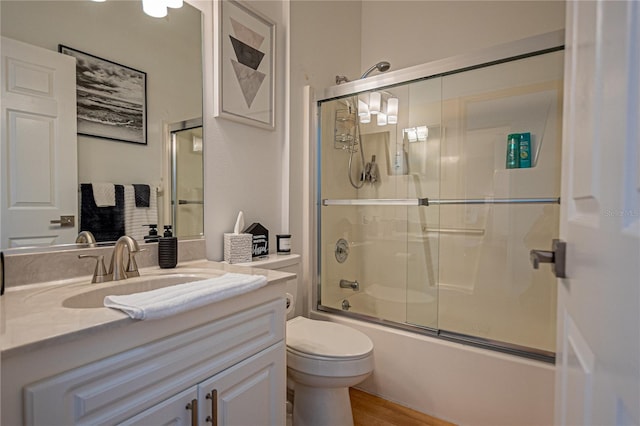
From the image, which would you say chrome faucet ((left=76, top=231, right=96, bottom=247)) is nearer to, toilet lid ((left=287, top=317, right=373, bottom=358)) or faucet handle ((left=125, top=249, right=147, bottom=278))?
faucet handle ((left=125, top=249, right=147, bottom=278))

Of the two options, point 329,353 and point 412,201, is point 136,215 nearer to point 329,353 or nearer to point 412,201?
point 329,353

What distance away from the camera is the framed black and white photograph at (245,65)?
1613 millimetres

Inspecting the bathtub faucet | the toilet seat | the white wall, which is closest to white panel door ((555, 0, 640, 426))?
the toilet seat

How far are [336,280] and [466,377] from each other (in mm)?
970

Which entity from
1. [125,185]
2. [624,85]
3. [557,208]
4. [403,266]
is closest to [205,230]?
[125,185]

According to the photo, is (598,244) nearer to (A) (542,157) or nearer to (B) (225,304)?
(B) (225,304)

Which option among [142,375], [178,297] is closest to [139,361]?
[142,375]

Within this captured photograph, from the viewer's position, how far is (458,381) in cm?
162

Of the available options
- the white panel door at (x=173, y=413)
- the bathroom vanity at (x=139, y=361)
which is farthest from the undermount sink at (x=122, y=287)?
the white panel door at (x=173, y=413)

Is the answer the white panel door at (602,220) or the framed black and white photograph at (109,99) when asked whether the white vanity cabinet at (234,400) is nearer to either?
the white panel door at (602,220)

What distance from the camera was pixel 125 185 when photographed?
1283 mm

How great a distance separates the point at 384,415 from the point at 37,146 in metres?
1.88

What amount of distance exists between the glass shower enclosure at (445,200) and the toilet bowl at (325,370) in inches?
20.8

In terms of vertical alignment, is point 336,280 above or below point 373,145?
below
